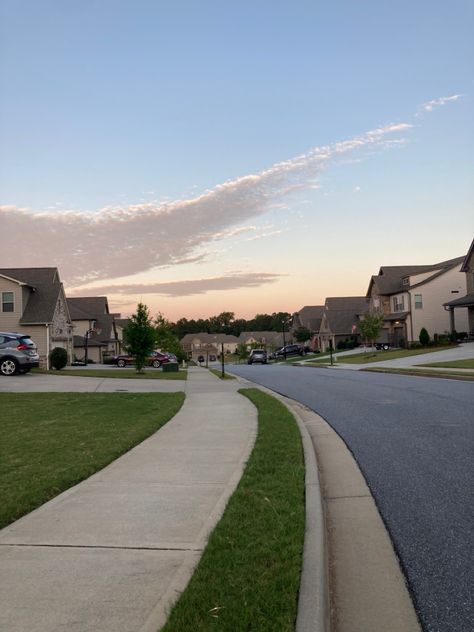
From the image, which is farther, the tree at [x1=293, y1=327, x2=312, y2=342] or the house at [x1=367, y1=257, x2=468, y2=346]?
the tree at [x1=293, y1=327, x2=312, y2=342]

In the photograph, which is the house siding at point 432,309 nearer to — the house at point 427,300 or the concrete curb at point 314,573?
the house at point 427,300

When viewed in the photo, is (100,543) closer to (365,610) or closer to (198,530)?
(198,530)

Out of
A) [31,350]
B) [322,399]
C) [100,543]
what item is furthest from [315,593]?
[31,350]

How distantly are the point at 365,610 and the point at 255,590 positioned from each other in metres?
0.72

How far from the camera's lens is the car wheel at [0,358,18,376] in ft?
86.4

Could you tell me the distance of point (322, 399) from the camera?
1680 centimetres

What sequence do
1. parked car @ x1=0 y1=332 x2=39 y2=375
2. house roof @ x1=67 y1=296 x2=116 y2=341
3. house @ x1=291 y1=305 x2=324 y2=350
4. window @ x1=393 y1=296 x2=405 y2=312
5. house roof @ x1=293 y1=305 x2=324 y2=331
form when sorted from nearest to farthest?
parked car @ x1=0 y1=332 x2=39 y2=375
window @ x1=393 y1=296 x2=405 y2=312
house roof @ x1=67 y1=296 x2=116 y2=341
house @ x1=291 y1=305 x2=324 y2=350
house roof @ x1=293 y1=305 x2=324 y2=331

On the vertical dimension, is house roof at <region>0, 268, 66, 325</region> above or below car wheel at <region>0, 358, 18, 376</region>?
above

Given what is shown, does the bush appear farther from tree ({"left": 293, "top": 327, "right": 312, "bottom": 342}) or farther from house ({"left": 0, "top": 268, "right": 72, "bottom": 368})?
tree ({"left": 293, "top": 327, "right": 312, "bottom": 342})

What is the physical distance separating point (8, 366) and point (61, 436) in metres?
18.3

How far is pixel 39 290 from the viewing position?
4159 centimetres

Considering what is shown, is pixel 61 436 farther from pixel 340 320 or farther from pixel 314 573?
pixel 340 320

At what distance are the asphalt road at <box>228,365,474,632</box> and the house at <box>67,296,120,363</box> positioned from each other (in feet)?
152

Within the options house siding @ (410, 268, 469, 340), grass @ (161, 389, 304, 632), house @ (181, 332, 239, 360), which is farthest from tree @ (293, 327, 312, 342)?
grass @ (161, 389, 304, 632)
